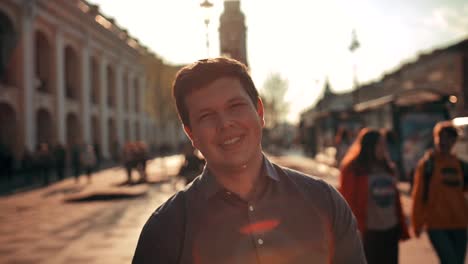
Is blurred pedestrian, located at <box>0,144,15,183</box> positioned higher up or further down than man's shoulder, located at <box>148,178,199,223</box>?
further down

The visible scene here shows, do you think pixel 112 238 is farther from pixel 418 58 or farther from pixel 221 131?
pixel 418 58

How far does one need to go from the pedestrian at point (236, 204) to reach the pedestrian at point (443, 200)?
325 cm

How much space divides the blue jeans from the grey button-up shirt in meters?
3.24

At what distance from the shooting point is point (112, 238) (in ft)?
28.4

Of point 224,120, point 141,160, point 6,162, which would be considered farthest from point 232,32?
point 6,162

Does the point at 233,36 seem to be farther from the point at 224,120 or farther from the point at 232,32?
the point at 224,120

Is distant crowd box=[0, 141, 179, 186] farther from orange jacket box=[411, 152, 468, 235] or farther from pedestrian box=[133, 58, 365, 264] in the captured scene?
pedestrian box=[133, 58, 365, 264]

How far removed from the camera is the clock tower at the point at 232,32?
16.5 feet

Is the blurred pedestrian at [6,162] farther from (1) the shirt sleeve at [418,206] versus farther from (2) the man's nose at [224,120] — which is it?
(2) the man's nose at [224,120]

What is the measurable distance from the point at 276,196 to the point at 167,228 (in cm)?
42

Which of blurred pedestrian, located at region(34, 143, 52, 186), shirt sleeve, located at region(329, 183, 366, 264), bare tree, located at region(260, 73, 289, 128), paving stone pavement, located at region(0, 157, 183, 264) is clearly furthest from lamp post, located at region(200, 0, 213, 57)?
bare tree, located at region(260, 73, 289, 128)

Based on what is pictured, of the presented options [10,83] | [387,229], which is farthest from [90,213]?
[10,83]

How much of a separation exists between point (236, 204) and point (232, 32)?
3.50 m

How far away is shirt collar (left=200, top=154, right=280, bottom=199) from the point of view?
1.81 metres
